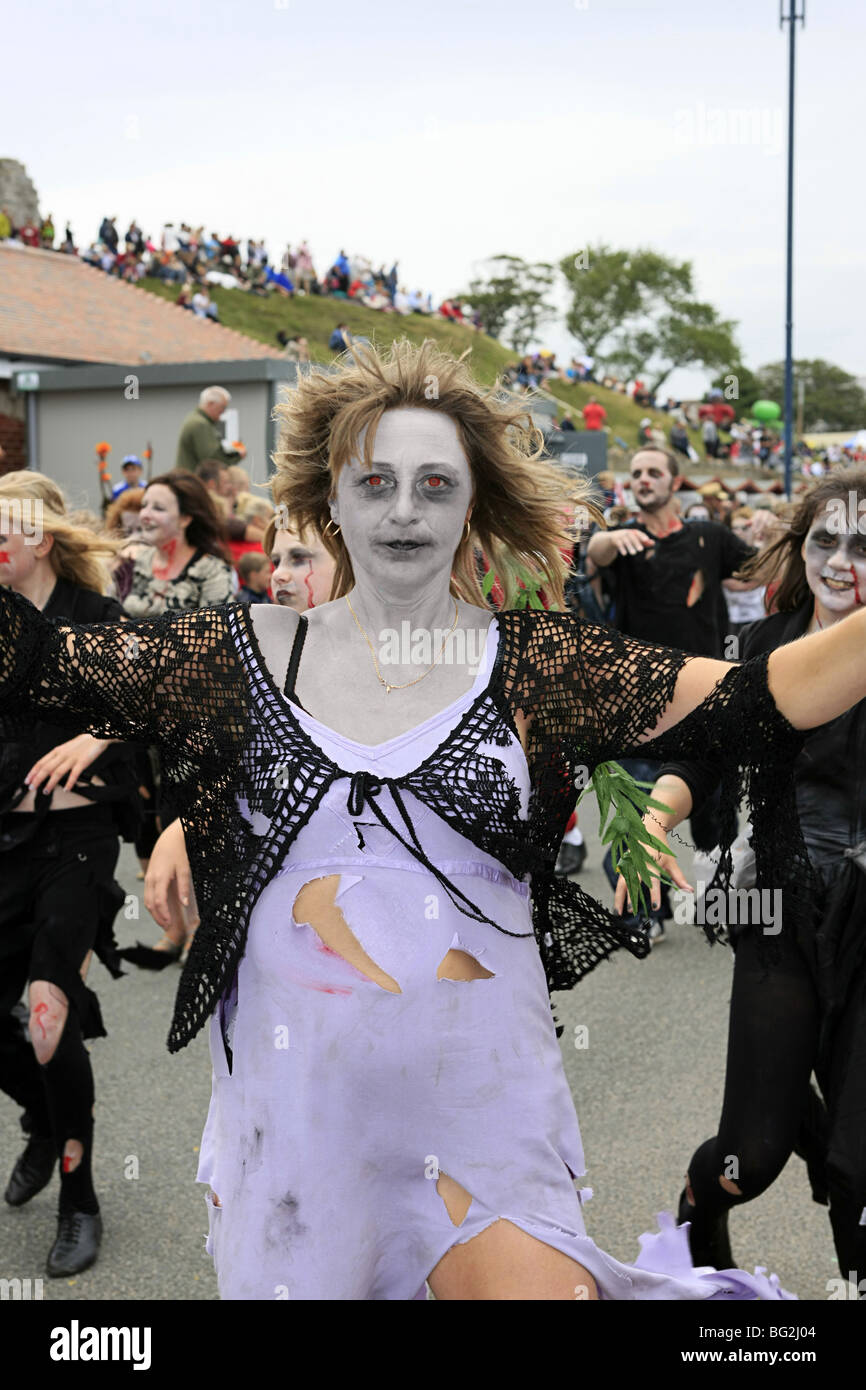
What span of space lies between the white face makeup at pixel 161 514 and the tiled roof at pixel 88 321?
55.1 ft

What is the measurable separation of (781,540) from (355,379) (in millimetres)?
1713

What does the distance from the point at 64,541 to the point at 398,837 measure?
2.37 m

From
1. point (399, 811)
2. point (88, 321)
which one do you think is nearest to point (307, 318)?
point (88, 321)

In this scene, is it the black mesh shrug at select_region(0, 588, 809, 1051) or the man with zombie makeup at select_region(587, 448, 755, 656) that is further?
the man with zombie makeup at select_region(587, 448, 755, 656)

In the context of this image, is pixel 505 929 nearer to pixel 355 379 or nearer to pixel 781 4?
pixel 355 379

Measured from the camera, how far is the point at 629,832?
119 inches

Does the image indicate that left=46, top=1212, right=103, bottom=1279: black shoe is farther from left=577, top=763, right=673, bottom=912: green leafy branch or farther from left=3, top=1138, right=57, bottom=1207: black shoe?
left=577, top=763, right=673, bottom=912: green leafy branch

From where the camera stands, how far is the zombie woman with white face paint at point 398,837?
2.24 m

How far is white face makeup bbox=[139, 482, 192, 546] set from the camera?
6734 mm

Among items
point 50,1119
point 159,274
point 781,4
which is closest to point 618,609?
point 50,1119

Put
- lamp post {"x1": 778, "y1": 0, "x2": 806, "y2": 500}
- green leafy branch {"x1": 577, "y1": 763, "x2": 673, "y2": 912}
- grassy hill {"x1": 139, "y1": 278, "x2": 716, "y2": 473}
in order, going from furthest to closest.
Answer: grassy hill {"x1": 139, "y1": 278, "x2": 716, "y2": 473} < lamp post {"x1": 778, "y1": 0, "x2": 806, "y2": 500} < green leafy branch {"x1": 577, "y1": 763, "x2": 673, "y2": 912}

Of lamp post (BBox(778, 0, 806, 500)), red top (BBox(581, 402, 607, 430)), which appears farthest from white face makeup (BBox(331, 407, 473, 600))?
red top (BBox(581, 402, 607, 430))

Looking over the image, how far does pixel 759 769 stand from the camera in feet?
7.79

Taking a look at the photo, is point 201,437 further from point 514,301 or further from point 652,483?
point 514,301
